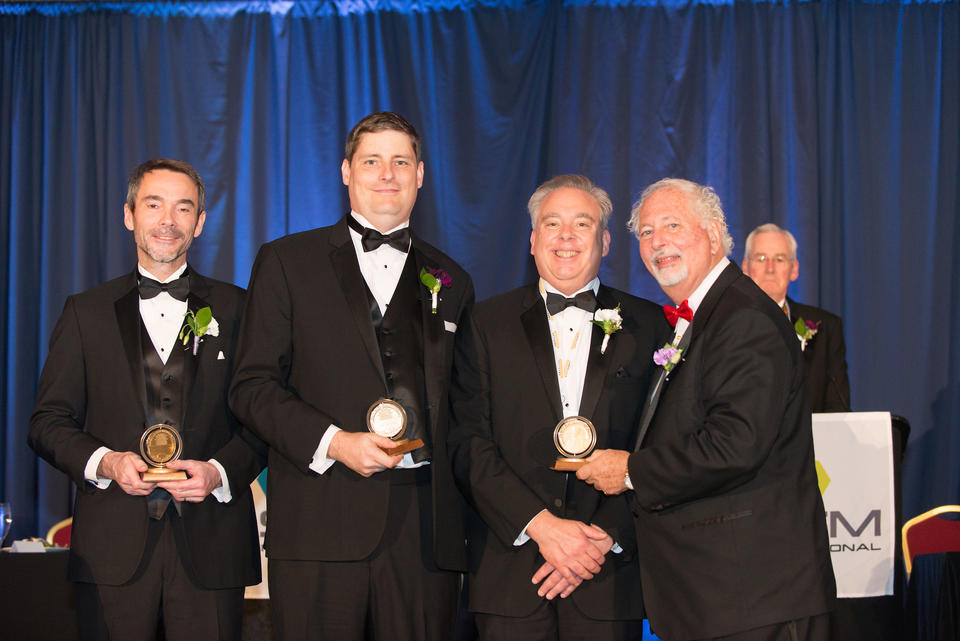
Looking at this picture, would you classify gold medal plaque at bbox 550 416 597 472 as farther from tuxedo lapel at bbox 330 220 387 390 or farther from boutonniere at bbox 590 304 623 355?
tuxedo lapel at bbox 330 220 387 390

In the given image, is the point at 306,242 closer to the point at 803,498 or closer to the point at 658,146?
the point at 803,498

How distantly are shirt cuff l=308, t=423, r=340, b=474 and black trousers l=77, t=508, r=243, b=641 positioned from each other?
0.61 meters

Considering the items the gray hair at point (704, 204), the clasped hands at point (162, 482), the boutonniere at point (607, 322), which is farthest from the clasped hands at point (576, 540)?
the clasped hands at point (162, 482)

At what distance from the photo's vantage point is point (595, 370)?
123 inches

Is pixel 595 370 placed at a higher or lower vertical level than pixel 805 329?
lower

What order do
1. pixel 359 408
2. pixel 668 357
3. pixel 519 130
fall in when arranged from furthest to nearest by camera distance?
pixel 519 130 < pixel 359 408 < pixel 668 357

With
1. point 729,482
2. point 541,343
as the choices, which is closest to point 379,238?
point 541,343

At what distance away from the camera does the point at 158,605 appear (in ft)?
9.83

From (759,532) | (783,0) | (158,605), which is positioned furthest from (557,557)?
(783,0)

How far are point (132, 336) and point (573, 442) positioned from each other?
1623 mm

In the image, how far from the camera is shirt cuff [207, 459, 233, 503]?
121 inches

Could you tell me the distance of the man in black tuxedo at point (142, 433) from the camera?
298 cm

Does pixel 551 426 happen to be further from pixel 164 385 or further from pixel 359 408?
pixel 164 385

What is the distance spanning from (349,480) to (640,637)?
44.1 inches
